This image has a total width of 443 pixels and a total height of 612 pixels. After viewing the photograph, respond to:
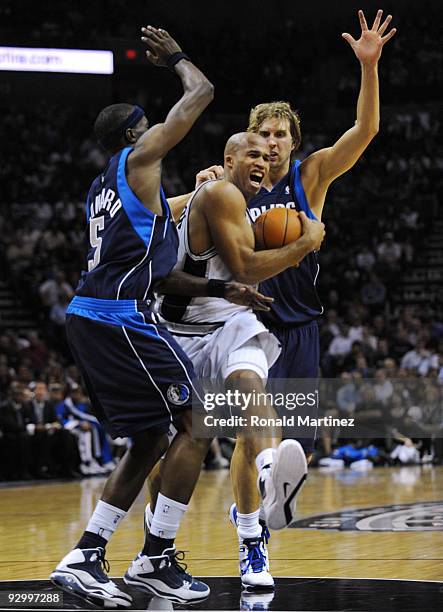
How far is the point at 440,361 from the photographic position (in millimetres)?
15266

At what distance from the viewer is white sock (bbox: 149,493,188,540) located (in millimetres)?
4582

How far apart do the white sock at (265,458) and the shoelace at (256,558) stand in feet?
1.19

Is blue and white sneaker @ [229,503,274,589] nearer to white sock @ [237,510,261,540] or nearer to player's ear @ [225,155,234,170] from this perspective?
white sock @ [237,510,261,540]

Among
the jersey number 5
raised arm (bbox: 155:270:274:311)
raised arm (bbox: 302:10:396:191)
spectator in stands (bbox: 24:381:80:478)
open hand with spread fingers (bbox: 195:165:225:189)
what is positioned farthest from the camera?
spectator in stands (bbox: 24:381:80:478)

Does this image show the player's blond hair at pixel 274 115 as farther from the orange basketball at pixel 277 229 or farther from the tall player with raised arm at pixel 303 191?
the orange basketball at pixel 277 229

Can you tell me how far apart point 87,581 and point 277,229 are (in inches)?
68.0

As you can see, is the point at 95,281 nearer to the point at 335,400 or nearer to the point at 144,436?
the point at 144,436

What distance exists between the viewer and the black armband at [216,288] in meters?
4.77

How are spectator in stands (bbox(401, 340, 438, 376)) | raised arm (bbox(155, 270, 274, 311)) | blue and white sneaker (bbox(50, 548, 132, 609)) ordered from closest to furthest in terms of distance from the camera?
1. blue and white sneaker (bbox(50, 548, 132, 609))
2. raised arm (bbox(155, 270, 274, 311))
3. spectator in stands (bbox(401, 340, 438, 376))

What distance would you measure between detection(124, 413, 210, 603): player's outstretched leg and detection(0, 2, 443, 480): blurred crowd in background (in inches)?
325

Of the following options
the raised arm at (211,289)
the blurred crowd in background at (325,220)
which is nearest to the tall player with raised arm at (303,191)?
the raised arm at (211,289)

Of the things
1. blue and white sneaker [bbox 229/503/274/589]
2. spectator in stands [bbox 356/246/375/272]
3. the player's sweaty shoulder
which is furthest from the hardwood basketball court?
spectator in stands [bbox 356/246/375/272]

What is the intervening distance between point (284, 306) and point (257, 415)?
94 cm

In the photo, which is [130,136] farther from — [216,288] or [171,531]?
[171,531]
